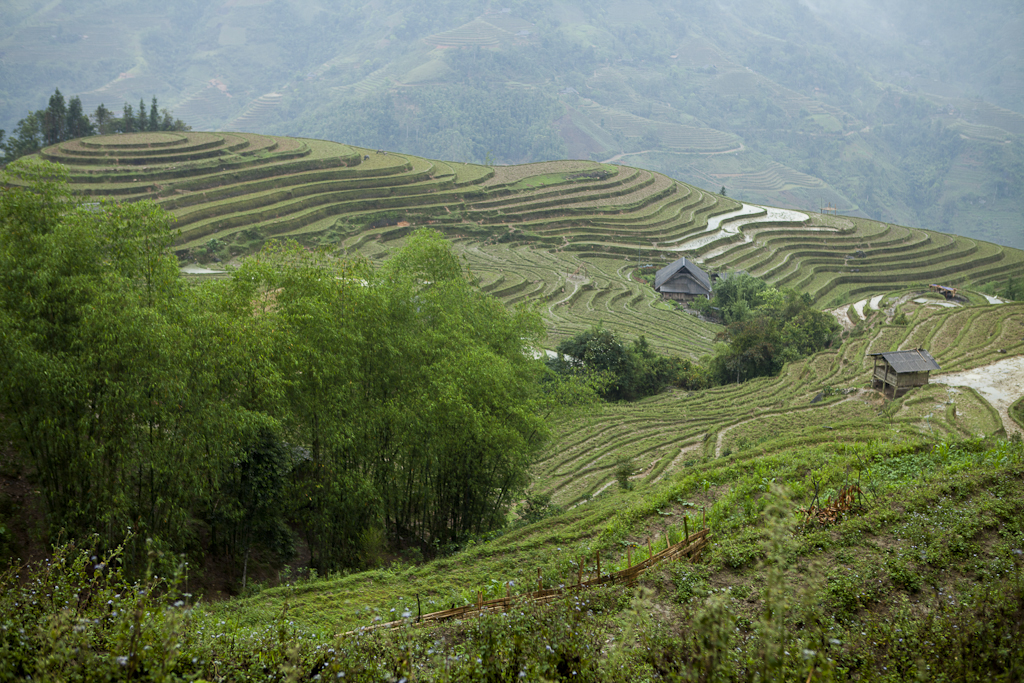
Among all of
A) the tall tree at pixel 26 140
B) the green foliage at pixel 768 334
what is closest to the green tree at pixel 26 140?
the tall tree at pixel 26 140

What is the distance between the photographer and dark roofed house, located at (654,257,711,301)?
52531 millimetres

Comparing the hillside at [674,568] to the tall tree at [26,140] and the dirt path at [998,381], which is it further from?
the tall tree at [26,140]

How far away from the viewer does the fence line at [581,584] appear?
19.9 feet

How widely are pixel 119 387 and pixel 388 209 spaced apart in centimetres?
5212

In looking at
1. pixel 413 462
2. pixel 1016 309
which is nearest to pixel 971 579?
pixel 413 462

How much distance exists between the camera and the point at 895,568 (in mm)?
5832

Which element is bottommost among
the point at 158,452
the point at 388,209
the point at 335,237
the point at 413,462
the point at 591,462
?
the point at 591,462

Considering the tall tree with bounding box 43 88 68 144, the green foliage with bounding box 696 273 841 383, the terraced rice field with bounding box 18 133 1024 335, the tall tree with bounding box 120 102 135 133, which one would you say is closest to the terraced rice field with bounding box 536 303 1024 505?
the green foliage with bounding box 696 273 841 383

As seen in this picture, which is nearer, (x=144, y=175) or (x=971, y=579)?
(x=971, y=579)

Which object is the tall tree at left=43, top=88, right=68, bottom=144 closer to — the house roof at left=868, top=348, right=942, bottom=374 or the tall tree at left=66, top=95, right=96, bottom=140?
the tall tree at left=66, top=95, right=96, bottom=140

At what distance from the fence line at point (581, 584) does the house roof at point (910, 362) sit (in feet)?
58.6

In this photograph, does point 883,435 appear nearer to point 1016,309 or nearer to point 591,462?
point 591,462

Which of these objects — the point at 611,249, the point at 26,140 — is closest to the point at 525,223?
the point at 611,249

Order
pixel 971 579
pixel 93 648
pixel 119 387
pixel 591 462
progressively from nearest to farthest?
pixel 93 648 < pixel 971 579 < pixel 119 387 < pixel 591 462
